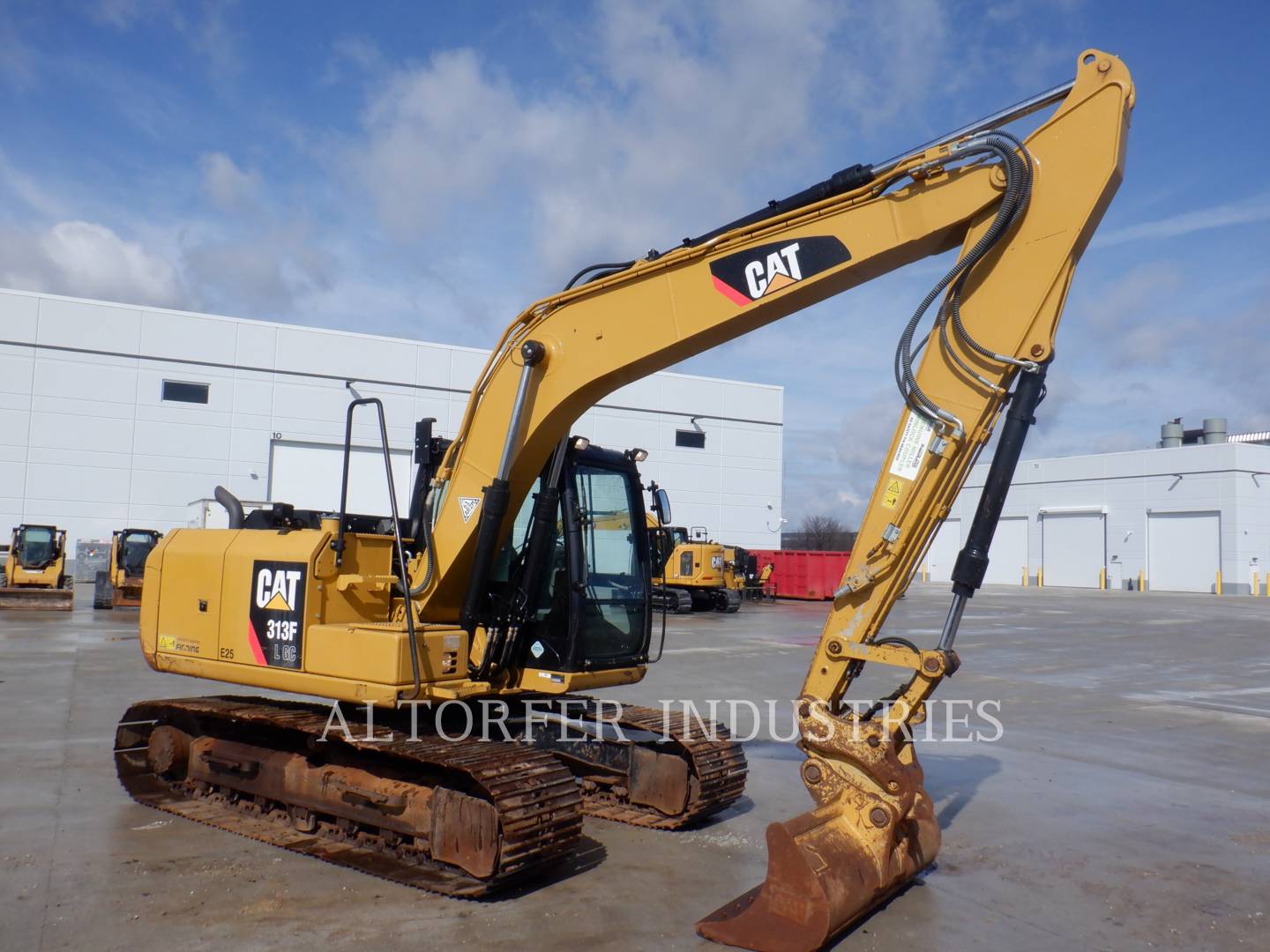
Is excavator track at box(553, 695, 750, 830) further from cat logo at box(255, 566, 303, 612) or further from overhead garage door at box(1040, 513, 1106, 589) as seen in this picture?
overhead garage door at box(1040, 513, 1106, 589)

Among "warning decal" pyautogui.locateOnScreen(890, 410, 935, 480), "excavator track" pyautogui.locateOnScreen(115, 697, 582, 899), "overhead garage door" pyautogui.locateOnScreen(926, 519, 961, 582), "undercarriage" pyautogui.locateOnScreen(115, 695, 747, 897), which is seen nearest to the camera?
"warning decal" pyautogui.locateOnScreen(890, 410, 935, 480)

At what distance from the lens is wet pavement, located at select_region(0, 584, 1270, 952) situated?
5.13 metres

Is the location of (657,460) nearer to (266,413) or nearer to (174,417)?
(266,413)

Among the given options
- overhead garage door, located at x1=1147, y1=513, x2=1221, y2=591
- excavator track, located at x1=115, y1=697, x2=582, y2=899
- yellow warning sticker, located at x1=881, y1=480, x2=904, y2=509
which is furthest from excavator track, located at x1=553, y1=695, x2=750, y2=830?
overhead garage door, located at x1=1147, y1=513, x2=1221, y2=591

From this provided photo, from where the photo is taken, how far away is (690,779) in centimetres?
695

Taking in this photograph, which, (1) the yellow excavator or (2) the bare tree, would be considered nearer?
(1) the yellow excavator

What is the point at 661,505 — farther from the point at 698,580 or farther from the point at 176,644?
the point at 698,580

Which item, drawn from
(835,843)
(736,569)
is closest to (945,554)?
(736,569)

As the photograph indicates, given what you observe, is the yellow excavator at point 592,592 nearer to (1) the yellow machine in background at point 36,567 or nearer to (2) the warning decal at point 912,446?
(2) the warning decal at point 912,446

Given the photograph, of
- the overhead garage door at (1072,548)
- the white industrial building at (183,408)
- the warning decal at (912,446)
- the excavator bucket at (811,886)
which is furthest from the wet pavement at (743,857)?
the overhead garage door at (1072,548)

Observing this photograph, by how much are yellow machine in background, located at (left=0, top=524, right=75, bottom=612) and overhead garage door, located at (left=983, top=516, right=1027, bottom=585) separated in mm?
48481

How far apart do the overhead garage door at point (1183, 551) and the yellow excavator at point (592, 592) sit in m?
50.7

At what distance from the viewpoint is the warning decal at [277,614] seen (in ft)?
21.6

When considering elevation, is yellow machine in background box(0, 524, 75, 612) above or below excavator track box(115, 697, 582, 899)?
above
